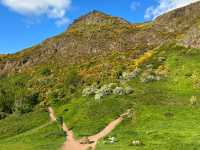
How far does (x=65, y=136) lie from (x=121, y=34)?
9603 cm

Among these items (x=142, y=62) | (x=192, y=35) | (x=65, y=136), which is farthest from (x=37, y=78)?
(x=65, y=136)

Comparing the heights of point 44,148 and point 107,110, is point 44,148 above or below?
below

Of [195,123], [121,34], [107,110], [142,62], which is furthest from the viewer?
[121,34]

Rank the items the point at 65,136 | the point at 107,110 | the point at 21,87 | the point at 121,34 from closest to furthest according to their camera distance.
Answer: the point at 65,136
the point at 107,110
the point at 21,87
the point at 121,34

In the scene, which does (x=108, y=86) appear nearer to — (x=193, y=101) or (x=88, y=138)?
(x=193, y=101)

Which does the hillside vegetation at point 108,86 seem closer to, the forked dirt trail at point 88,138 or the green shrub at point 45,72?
the green shrub at point 45,72

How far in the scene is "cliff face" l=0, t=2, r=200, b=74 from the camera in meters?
155

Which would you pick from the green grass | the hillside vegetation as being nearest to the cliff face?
the hillside vegetation

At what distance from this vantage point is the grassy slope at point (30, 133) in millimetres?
70262

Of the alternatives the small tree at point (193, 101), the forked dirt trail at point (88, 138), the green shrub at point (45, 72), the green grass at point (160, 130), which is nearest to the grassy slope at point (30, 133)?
the forked dirt trail at point (88, 138)

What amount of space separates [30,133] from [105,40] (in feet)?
280

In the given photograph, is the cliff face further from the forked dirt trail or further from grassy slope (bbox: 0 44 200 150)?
the forked dirt trail

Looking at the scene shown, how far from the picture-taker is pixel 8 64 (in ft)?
579

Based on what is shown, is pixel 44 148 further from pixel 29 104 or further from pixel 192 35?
pixel 192 35
